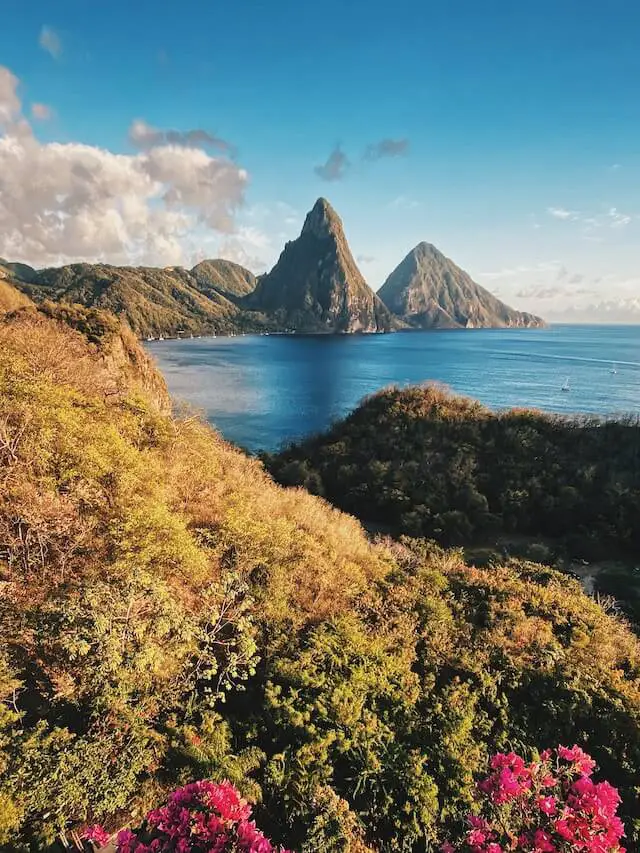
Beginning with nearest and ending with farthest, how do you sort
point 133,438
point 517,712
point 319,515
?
point 517,712 < point 133,438 < point 319,515

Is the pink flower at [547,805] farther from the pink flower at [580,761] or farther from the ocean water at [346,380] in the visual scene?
the ocean water at [346,380]

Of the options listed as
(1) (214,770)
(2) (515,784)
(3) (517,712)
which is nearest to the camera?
(2) (515,784)

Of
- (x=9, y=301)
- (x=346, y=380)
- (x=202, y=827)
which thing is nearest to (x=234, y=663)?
(x=202, y=827)

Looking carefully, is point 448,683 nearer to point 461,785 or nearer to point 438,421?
point 461,785

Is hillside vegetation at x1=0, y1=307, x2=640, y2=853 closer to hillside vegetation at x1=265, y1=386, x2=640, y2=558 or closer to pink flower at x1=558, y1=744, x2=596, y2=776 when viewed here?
pink flower at x1=558, y1=744, x2=596, y2=776

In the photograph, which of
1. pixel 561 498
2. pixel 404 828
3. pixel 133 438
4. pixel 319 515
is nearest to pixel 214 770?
pixel 404 828

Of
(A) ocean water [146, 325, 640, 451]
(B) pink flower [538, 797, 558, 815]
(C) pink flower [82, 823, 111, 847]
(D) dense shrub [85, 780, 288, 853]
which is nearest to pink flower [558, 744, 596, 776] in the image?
(B) pink flower [538, 797, 558, 815]

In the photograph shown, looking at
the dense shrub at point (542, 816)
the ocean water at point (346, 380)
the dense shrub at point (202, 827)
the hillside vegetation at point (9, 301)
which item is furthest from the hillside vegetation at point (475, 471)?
the hillside vegetation at point (9, 301)
